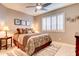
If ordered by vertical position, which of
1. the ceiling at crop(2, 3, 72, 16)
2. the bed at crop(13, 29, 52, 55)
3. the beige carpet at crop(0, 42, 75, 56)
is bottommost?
the beige carpet at crop(0, 42, 75, 56)

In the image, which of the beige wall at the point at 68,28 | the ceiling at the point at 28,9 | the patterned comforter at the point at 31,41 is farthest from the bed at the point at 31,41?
the ceiling at the point at 28,9

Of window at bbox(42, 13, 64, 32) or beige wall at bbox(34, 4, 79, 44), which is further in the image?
window at bbox(42, 13, 64, 32)

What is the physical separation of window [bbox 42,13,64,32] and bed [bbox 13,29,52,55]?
0.19m

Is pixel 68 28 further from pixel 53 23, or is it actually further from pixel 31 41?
pixel 31 41

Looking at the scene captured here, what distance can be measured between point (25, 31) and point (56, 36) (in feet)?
2.23

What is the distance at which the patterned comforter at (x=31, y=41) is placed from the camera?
1.94 m

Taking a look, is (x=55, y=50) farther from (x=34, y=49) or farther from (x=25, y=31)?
(x=25, y=31)

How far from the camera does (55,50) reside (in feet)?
6.63

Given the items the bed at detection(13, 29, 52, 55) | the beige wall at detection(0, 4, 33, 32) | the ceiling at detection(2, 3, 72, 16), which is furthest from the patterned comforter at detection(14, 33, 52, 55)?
the ceiling at detection(2, 3, 72, 16)

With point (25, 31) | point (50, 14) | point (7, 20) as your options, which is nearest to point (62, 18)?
point (50, 14)

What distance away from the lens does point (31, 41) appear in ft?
6.39

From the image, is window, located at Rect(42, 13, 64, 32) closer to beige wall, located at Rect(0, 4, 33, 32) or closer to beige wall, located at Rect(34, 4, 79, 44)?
beige wall, located at Rect(34, 4, 79, 44)

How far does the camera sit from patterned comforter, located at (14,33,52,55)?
194cm

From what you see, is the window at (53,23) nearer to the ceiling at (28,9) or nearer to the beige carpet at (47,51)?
the ceiling at (28,9)
